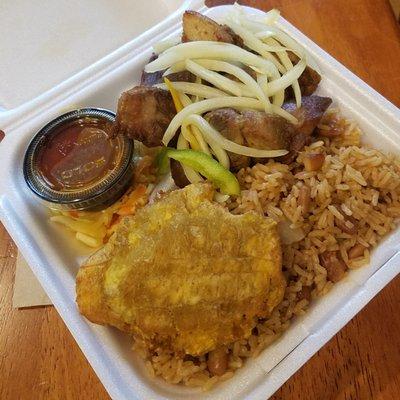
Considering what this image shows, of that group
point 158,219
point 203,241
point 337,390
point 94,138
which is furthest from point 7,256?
point 337,390

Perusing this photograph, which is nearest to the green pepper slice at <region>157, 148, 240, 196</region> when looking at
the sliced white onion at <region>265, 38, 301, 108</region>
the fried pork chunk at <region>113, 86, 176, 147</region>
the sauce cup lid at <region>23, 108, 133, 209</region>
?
the fried pork chunk at <region>113, 86, 176, 147</region>

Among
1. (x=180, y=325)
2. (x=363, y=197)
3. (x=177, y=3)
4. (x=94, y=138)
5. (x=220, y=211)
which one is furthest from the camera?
(x=177, y=3)

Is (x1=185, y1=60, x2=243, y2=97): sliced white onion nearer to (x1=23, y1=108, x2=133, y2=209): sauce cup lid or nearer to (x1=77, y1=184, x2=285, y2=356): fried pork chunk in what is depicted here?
(x1=23, y1=108, x2=133, y2=209): sauce cup lid

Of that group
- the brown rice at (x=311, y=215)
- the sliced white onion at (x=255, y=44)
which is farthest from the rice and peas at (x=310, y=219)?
the sliced white onion at (x=255, y=44)

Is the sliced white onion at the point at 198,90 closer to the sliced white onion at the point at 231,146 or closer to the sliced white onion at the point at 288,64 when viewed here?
the sliced white onion at the point at 231,146

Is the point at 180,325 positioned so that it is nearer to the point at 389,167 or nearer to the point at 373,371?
the point at 373,371
